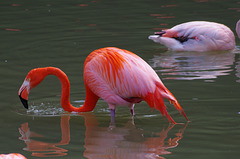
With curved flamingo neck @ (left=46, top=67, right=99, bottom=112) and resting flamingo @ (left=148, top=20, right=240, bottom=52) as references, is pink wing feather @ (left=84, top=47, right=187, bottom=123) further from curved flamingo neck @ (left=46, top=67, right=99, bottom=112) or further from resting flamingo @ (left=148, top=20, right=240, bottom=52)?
resting flamingo @ (left=148, top=20, right=240, bottom=52)

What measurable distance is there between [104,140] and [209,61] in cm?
341

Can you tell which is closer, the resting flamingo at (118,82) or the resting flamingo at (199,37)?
the resting flamingo at (118,82)

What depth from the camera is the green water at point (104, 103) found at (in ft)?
13.9

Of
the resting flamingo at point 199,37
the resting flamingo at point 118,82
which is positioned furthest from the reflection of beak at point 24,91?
the resting flamingo at point 199,37

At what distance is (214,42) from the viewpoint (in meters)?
7.89

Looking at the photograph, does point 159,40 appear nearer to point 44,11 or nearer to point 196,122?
point 196,122

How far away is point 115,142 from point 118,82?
62 cm

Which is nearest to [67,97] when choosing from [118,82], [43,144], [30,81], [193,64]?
[30,81]

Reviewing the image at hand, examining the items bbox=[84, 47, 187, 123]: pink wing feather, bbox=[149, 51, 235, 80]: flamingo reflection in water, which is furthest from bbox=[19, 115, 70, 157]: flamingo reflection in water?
bbox=[149, 51, 235, 80]: flamingo reflection in water

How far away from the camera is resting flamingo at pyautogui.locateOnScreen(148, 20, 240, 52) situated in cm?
785

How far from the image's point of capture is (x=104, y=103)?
5.65m

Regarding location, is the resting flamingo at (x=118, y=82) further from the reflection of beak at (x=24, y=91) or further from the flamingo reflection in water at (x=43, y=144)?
the flamingo reflection in water at (x=43, y=144)

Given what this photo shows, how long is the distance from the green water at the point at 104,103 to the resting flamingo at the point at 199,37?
13 cm

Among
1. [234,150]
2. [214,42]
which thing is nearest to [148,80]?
[234,150]
